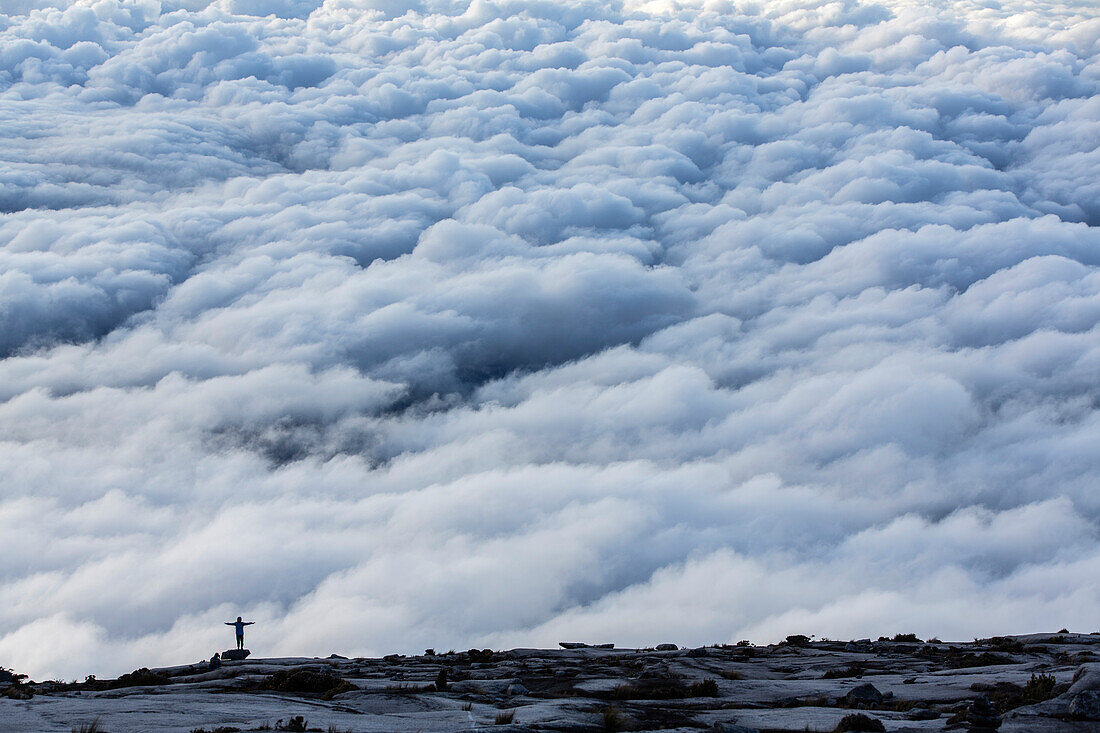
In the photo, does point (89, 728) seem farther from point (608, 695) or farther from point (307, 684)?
point (608, 695)

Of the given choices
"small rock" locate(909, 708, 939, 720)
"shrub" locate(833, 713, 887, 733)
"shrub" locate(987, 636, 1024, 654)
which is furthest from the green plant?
"shrub" locate(987, 636, 1024, 654)

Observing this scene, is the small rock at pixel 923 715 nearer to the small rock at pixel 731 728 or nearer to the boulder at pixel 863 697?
the boulder at pixel 863 697

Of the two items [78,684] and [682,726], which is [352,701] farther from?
[78,684]

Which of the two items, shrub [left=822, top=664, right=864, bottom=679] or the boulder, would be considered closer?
the boulder

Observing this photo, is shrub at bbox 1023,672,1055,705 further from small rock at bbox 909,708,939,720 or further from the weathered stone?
the weathered stone

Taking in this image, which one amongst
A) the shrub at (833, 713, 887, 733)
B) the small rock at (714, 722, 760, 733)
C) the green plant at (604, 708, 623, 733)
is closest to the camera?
the shrub at (833, 713, 887, 733)

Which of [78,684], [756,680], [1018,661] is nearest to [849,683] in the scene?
[756,680]
